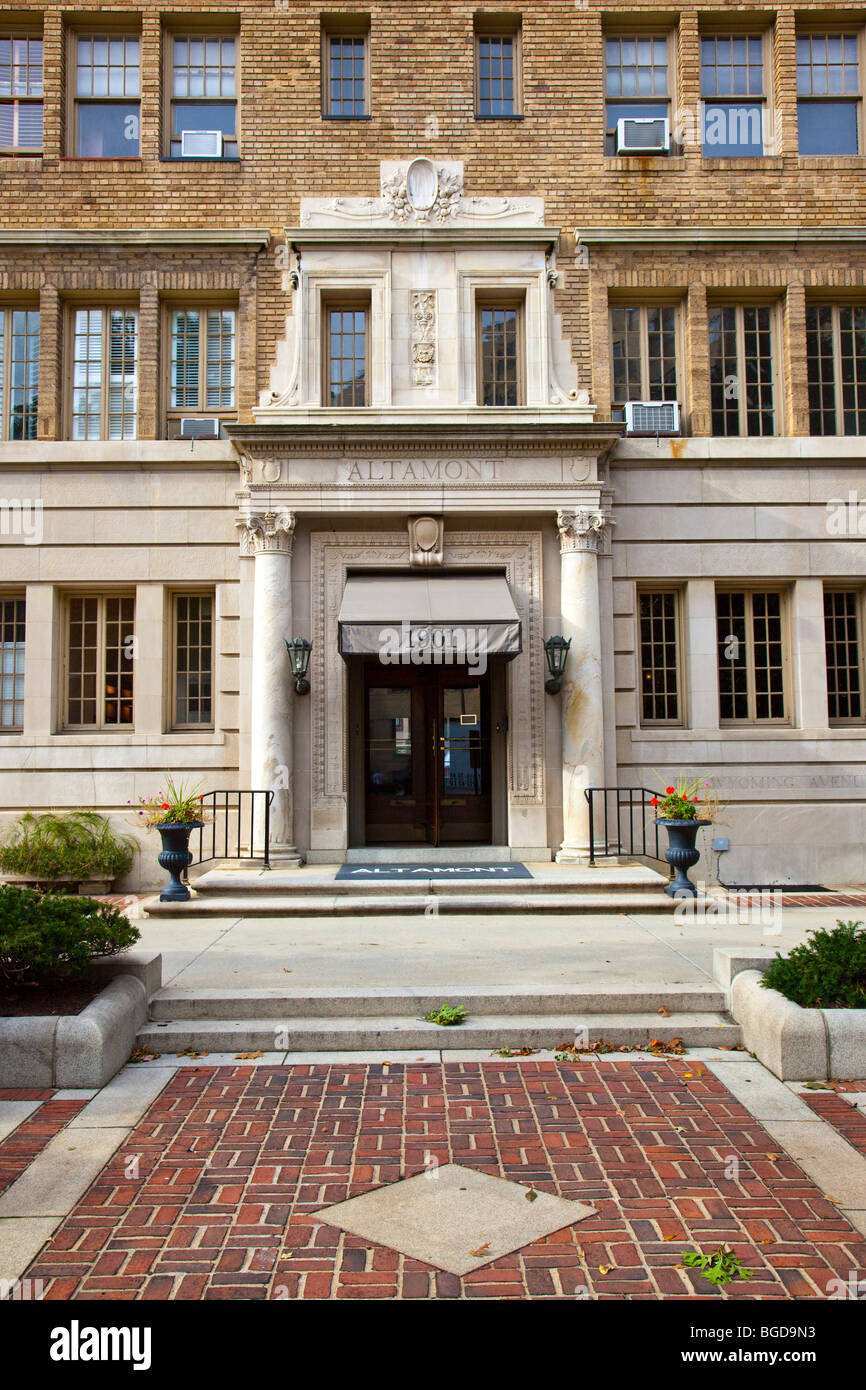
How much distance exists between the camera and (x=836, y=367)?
15625 mm

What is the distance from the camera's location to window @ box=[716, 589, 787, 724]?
50.0 feet

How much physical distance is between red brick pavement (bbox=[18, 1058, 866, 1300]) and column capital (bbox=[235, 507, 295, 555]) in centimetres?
911

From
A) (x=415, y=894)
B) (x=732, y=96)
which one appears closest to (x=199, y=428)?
(x=415, y=894)

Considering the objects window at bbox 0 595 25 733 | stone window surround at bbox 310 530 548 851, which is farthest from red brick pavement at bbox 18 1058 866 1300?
window at bbox 0 595 25 733

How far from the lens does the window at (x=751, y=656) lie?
15.2 metres

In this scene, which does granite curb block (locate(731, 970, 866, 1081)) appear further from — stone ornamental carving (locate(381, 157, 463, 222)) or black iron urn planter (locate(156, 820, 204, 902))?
stone ornamental carving (locate(381, 157, 463, 222))

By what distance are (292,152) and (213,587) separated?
730 centimetres

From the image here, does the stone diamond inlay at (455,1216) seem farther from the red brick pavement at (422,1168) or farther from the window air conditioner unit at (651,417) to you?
the window air conditioner unit at (651,417)

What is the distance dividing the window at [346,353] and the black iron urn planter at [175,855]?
7.26m

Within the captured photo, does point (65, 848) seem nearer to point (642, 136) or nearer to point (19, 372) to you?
point (19, 372)

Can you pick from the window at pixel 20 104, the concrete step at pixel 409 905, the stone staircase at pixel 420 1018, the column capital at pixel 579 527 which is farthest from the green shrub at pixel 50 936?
the window at pixel 20 104

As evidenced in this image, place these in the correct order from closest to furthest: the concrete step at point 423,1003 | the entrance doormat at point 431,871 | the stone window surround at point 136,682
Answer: the concrete step at point 423,1003, the entrance doormat at point 431,871, the stone window surround at point 136,682

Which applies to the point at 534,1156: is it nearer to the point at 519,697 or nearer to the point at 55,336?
the point at 519,697
